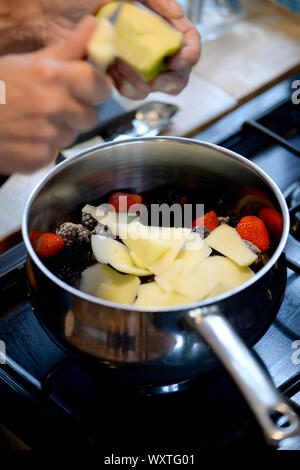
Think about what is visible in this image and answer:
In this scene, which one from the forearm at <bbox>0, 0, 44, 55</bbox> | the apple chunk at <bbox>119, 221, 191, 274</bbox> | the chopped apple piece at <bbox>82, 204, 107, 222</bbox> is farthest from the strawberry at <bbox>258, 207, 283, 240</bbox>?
the forearm at <bbox>0, 0, 44, 55</bbox>

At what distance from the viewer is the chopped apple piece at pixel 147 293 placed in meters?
0.61

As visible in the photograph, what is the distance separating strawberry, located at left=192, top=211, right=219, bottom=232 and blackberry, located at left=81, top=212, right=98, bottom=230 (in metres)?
0.15

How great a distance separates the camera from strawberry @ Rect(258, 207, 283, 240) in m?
0.65

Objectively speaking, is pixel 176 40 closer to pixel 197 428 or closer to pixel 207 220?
pixel 207 220

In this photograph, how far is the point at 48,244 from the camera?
27.1 inches

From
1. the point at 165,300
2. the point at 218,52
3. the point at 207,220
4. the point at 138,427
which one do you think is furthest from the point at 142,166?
the point at 218,52

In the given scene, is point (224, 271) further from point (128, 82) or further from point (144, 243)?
point (128, 82)

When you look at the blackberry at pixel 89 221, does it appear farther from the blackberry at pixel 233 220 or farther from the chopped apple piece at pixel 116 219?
the blackberry at pixel 233 220

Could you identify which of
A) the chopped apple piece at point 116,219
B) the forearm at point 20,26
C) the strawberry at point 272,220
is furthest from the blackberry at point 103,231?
the forearm at point 20,26

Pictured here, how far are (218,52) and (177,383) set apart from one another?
0.87 metres

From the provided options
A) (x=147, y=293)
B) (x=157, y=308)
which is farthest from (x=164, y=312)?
(x=147, y=293)

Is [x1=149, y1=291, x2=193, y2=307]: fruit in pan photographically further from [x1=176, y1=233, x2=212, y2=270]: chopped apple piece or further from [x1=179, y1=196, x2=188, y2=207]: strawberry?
[x1=179, y1=196, x2=188, y2=207]: strawberry

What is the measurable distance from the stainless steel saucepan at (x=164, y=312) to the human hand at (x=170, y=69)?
0.24 ft

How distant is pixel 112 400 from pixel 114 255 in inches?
7.3
